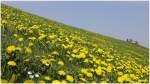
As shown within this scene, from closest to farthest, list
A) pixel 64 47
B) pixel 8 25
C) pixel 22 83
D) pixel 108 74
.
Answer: pixel 22 83
pixel 108 74
pixel 64 47
pixel 8 25

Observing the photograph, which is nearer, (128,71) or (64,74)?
(64,74)

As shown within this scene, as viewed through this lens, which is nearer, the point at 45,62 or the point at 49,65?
the point at 45,62

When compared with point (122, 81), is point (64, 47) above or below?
above

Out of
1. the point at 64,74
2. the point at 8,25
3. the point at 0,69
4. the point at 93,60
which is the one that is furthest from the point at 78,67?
the point at 8,25

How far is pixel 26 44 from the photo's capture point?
10.5 m

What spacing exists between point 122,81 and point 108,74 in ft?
3.71

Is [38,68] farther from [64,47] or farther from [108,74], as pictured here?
[64,47]

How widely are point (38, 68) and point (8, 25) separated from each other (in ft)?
13.3

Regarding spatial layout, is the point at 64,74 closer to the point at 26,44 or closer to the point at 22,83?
the point at 22,83

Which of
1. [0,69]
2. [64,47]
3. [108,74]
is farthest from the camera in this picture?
[64,47]

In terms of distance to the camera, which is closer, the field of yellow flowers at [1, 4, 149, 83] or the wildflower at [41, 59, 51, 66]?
the field of yellow flowers at [1, 4, 149, 83]

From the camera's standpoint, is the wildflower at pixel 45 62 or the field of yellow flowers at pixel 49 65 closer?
the field of yellow flowers at pixel 49 65

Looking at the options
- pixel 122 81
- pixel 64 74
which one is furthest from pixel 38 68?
pixel 122 81

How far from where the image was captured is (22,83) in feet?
25.2
